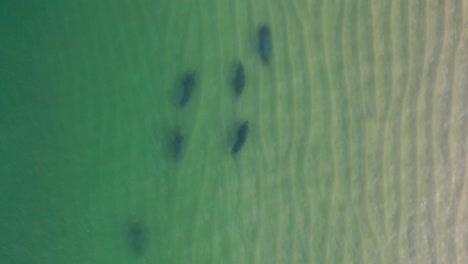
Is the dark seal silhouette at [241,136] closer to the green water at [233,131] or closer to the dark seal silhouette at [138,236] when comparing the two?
the green water at [233,131]

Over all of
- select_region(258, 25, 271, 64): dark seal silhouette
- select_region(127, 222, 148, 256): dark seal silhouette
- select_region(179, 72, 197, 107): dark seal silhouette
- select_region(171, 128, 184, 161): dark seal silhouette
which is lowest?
select_region(127, 222, 148, 256): dark seal silhouette

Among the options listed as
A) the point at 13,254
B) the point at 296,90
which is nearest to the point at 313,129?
the point at 296,90

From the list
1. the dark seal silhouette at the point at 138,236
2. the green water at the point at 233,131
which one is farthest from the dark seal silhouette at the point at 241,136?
the dark seal silhouette at the point at 138,236

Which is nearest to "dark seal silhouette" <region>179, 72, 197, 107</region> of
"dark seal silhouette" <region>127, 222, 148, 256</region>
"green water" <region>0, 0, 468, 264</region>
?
"green water" <region>0, 0, 468, 264</region>

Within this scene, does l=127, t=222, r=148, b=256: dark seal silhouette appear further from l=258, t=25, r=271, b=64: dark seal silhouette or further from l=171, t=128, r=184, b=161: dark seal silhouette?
l=258, t=25, r=271, b=64: dark seal silhouette

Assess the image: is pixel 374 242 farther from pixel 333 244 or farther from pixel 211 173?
pixel 211 173

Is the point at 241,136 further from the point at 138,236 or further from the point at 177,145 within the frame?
the point at 138,236

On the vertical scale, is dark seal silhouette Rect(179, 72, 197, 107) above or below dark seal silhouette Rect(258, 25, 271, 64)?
below
